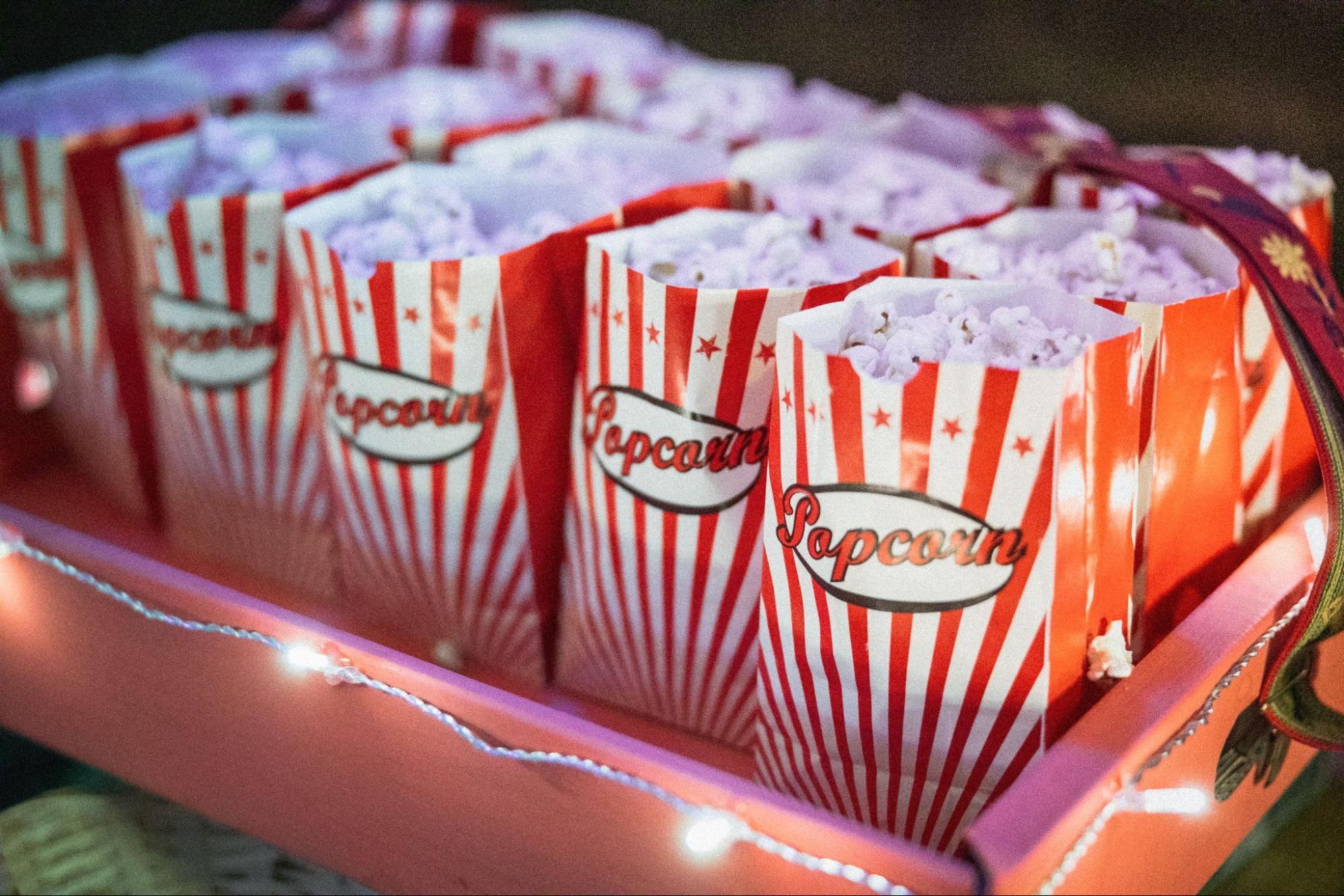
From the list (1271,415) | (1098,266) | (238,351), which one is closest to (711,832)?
(1098,266)

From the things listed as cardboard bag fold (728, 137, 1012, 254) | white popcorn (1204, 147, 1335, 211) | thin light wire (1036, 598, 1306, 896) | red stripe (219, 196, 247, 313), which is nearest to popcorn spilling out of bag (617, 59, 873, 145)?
cardboard bag fold (728, 137, 1012, 254)

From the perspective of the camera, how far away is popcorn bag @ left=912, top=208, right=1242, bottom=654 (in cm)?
95

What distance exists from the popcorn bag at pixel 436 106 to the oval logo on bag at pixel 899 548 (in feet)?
3.13

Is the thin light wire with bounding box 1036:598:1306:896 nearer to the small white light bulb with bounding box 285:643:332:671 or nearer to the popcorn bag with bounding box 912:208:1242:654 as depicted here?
the popcorn bag with bounding box 912:208:1242:654

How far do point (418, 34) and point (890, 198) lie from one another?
1.49 metres

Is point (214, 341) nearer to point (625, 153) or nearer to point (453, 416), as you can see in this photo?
point (453, 416)

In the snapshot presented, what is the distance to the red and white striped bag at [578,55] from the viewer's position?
1927 millimetres

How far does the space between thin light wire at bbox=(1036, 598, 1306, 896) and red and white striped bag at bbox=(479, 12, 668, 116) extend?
1.33 metres

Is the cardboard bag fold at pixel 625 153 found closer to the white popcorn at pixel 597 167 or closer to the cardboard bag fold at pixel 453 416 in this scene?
the white popcorn at pixel 597 167

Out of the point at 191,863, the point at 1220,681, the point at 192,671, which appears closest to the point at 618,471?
the point at 192,671

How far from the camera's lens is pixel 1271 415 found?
116 centimetres

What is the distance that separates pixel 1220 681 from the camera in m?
0.90

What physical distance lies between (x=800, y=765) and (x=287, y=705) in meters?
0.50

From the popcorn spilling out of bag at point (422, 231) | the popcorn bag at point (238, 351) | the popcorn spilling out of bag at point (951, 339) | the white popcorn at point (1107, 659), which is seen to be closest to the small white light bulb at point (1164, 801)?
the white popcorn at point (1107, 659)
